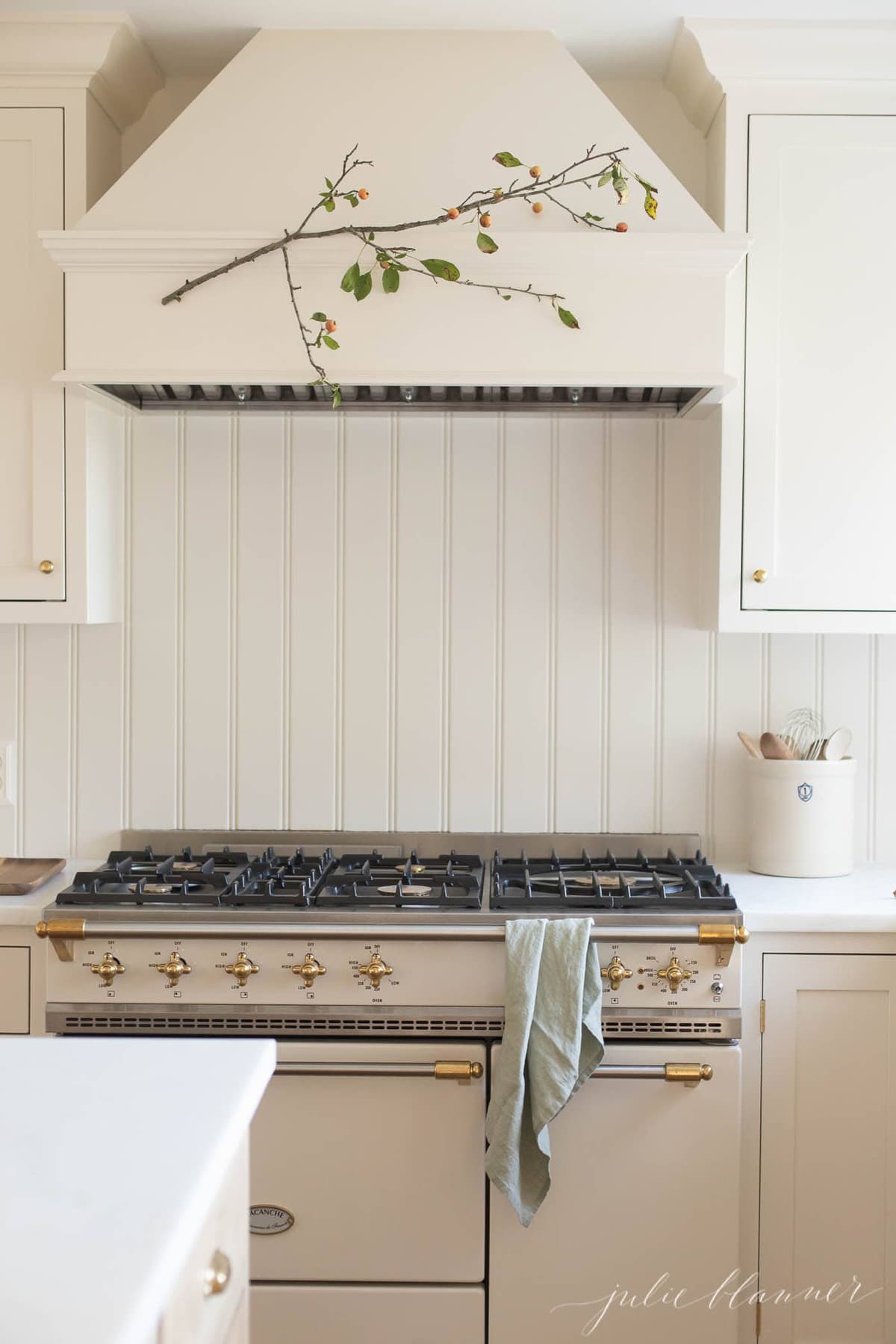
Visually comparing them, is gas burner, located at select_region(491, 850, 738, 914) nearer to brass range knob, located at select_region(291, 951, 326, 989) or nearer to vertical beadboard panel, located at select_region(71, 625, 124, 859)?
brass range knob, located at select_region(291, 951, 326, 989)

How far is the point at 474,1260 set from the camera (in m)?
1.97

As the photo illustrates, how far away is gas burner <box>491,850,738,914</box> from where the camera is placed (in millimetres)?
2039

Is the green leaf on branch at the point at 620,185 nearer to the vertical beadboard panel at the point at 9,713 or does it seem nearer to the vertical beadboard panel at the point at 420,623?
the vertical beadboard panel at the point at 420,623

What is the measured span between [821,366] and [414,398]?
0.80 meters

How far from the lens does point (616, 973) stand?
6.48 feet

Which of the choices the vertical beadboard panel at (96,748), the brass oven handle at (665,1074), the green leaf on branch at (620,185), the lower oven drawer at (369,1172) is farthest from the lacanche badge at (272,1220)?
the green leaf on branch at (620,185)

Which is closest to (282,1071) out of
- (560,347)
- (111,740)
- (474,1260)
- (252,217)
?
(474,1260)

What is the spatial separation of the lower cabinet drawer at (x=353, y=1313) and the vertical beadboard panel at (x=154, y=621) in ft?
3.33

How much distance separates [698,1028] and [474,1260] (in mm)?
561

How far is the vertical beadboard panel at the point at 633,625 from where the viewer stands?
2502mm

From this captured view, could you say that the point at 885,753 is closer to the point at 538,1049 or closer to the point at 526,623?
the point at 526,623

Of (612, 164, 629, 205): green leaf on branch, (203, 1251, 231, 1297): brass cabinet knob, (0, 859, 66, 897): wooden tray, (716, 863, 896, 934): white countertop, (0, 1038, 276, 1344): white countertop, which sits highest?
(612, 164, 629, 205): green leaf on branch

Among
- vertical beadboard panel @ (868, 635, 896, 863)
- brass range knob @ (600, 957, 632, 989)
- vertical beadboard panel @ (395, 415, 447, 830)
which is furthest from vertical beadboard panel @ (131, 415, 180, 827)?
vertical beadboard panel @ (868, 635, 896, 863)

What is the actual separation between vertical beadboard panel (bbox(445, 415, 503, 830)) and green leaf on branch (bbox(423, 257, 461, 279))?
53 cm
